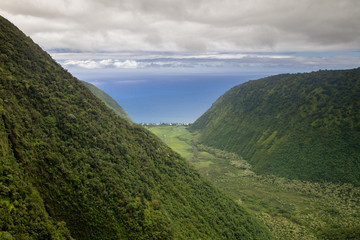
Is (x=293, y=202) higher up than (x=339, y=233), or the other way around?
(x=339, y=233)

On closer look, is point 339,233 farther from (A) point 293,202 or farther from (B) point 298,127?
(B) point 298,127

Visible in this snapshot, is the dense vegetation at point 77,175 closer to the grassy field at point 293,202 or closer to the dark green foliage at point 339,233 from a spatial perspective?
the grassy field at point 293,202

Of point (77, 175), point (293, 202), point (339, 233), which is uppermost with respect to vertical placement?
point (77, 175)

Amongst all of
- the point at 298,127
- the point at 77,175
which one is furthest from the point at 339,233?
the point at 298,127

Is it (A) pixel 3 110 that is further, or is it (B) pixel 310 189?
(B) pixel 310 189

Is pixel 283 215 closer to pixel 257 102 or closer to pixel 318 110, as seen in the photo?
pixel 318 110

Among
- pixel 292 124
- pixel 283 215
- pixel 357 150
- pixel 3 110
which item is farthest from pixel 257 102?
pixel 3 110
